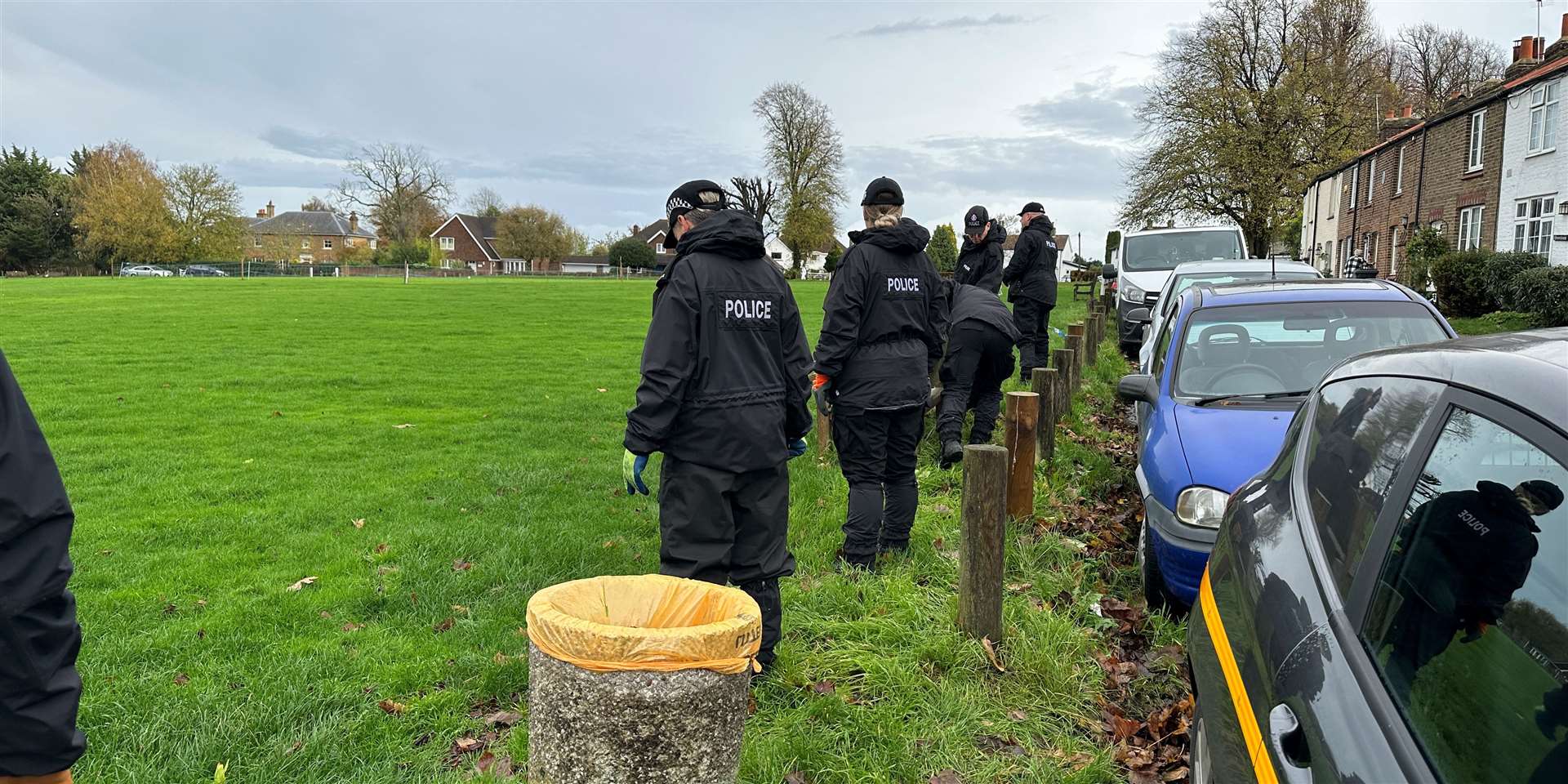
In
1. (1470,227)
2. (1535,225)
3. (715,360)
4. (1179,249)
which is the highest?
(1470,227)

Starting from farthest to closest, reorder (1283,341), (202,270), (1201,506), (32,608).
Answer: (202,270)
(1283,341)
(1201,506)
(32,608)

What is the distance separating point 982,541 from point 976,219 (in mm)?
5264

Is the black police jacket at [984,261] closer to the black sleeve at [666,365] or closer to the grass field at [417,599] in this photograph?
the grass field at [417,599]

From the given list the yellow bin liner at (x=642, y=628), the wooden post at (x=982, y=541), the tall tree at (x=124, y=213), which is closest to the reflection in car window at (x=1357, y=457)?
the yellow bin liner at (x=642, y=628)

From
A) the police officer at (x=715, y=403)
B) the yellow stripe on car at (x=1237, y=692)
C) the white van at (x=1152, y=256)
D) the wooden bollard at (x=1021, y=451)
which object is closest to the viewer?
the yellow stripe on car at (x=1237, y=692)

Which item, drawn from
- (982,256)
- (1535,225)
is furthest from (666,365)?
(1535,225)

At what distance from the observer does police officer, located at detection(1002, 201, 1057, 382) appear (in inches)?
416

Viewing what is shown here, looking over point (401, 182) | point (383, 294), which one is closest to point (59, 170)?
point (401, 182)

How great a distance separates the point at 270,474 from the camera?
24.0ft

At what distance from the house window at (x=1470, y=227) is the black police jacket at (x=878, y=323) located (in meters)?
27.3

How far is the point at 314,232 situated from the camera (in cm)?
10556

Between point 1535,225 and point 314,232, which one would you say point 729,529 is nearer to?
point 1535,225

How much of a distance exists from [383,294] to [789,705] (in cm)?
3215

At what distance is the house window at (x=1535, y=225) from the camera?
22406 millimetres
